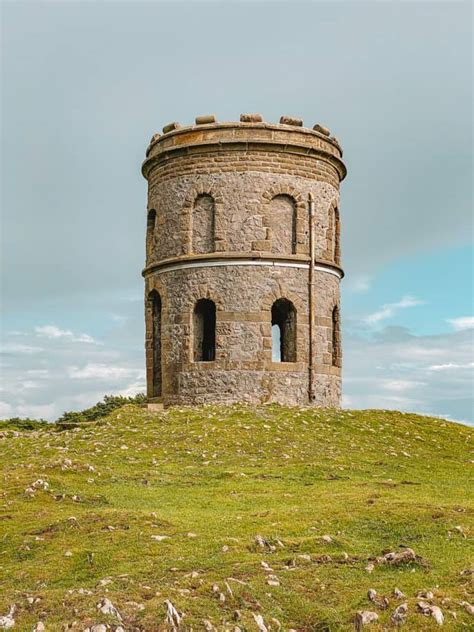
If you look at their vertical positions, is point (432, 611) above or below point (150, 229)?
below

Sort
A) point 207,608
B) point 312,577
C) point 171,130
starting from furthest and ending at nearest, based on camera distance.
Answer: point 171,130
point 312,577
point 207,608

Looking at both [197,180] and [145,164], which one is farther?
[145,164]

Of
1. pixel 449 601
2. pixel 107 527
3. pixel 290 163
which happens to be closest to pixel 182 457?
pixel 107 527

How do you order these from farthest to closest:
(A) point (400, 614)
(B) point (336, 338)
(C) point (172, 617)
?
(B) point (336, 338)
(A) point (400, 614)
(C) point (172, 617)

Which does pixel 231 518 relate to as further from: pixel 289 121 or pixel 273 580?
pixel 289 121

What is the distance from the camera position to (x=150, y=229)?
111 ft

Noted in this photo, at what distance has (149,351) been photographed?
1303 inches

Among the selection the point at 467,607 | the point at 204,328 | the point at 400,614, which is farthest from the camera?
the point at 204,328

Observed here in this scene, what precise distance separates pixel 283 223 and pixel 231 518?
18.5 m

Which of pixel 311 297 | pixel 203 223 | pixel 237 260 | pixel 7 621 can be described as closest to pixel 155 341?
pixel 203 223

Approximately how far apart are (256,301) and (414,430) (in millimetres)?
7710

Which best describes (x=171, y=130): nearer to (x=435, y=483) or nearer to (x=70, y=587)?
(x=435, y=483)

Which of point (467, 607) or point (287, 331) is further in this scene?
point (287, 331)

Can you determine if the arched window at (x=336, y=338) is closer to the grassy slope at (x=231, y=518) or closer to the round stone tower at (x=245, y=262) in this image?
the round stone tower at (x=245, y=262)
